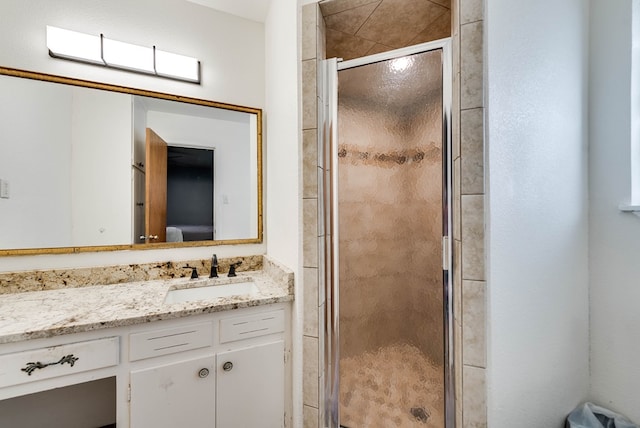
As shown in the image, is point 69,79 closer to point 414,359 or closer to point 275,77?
point 275,77

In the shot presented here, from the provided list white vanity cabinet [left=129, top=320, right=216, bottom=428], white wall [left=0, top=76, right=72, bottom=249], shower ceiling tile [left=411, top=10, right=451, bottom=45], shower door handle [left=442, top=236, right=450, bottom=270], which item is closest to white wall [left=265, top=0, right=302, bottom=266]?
white vanity cabinet [left=129, top=320, right=216, bottom=428]

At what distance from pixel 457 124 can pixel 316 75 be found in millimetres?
654

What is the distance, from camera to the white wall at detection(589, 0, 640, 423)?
1138mm

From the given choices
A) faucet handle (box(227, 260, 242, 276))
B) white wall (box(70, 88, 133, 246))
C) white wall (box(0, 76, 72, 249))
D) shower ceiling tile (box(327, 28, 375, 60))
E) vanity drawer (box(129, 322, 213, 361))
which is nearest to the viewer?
vanity drawer (box(129, 322, 213, 361))

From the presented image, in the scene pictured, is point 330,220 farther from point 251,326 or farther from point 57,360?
point 57,360

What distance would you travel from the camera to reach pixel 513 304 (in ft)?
3.32

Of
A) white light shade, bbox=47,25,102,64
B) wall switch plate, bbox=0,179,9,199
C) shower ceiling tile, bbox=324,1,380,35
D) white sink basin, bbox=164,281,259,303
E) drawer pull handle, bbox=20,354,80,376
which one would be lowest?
drawer pull handle, bbox=20,354,80,376

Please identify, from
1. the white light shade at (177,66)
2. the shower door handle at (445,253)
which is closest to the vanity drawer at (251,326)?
the shower door handle at (445,253)

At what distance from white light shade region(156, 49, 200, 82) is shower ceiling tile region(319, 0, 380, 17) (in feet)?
2.87

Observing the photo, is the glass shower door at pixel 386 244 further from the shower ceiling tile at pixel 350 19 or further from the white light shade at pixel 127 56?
the white light shade at pixel 127 56

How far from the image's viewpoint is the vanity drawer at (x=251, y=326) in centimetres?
120

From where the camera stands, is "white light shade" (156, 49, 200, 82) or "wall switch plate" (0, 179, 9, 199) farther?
"white light shade" (156, 49, 200, 82)

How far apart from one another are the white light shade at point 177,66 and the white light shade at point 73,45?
0.29 meters

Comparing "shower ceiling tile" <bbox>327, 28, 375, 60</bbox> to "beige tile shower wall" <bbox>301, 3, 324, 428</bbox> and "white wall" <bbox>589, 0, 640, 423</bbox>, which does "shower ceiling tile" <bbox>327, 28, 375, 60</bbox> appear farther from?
"white wall" <bbox>589, 0, 640, 423</bbox>
